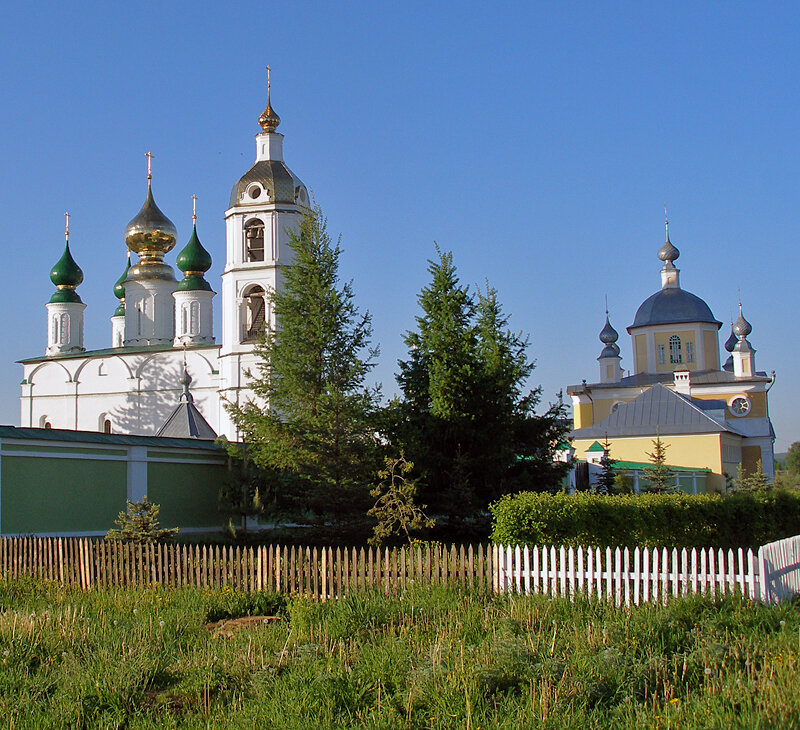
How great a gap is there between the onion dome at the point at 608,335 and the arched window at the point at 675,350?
345cm

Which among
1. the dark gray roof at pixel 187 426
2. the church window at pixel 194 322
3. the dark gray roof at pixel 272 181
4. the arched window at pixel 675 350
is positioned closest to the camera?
the dark gray roof at pixel 187 426

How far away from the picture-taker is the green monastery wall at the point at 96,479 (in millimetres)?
15945

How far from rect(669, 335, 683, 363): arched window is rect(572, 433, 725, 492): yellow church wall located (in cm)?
1640

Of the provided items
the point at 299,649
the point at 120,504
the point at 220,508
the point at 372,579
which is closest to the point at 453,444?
the point at 220,508

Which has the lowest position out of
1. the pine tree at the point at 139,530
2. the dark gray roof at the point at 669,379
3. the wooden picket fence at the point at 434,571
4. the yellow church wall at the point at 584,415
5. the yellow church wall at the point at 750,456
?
the wooden picket fence at the point at 434,571

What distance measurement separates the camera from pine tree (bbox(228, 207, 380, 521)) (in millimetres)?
18328

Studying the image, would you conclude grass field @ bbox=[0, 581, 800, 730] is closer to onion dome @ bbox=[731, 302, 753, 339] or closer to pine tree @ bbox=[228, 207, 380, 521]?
pine tree @ bbox=[228, 207, 380, 521]

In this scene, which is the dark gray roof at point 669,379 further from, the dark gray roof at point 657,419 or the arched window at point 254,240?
the arched window at point 254,240

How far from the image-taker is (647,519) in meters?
15.2

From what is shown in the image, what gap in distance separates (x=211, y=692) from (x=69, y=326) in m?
43.9

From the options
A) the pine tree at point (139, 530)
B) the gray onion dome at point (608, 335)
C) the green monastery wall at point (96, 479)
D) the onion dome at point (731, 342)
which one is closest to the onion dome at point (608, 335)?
the gray onion dome at point (608, 335)

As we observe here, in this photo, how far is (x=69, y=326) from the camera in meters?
47.8

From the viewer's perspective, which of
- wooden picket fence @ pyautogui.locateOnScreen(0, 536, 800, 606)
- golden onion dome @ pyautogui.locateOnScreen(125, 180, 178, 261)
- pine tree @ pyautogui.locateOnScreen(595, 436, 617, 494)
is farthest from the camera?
golden onion dome @ pyautogui.locateOnScreen(125, 180, 178, 261)

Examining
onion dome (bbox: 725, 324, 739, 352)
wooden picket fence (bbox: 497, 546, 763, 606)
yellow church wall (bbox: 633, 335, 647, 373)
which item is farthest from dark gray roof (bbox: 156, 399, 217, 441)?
onion dome (bbox: 725, 324, 739, 352)
